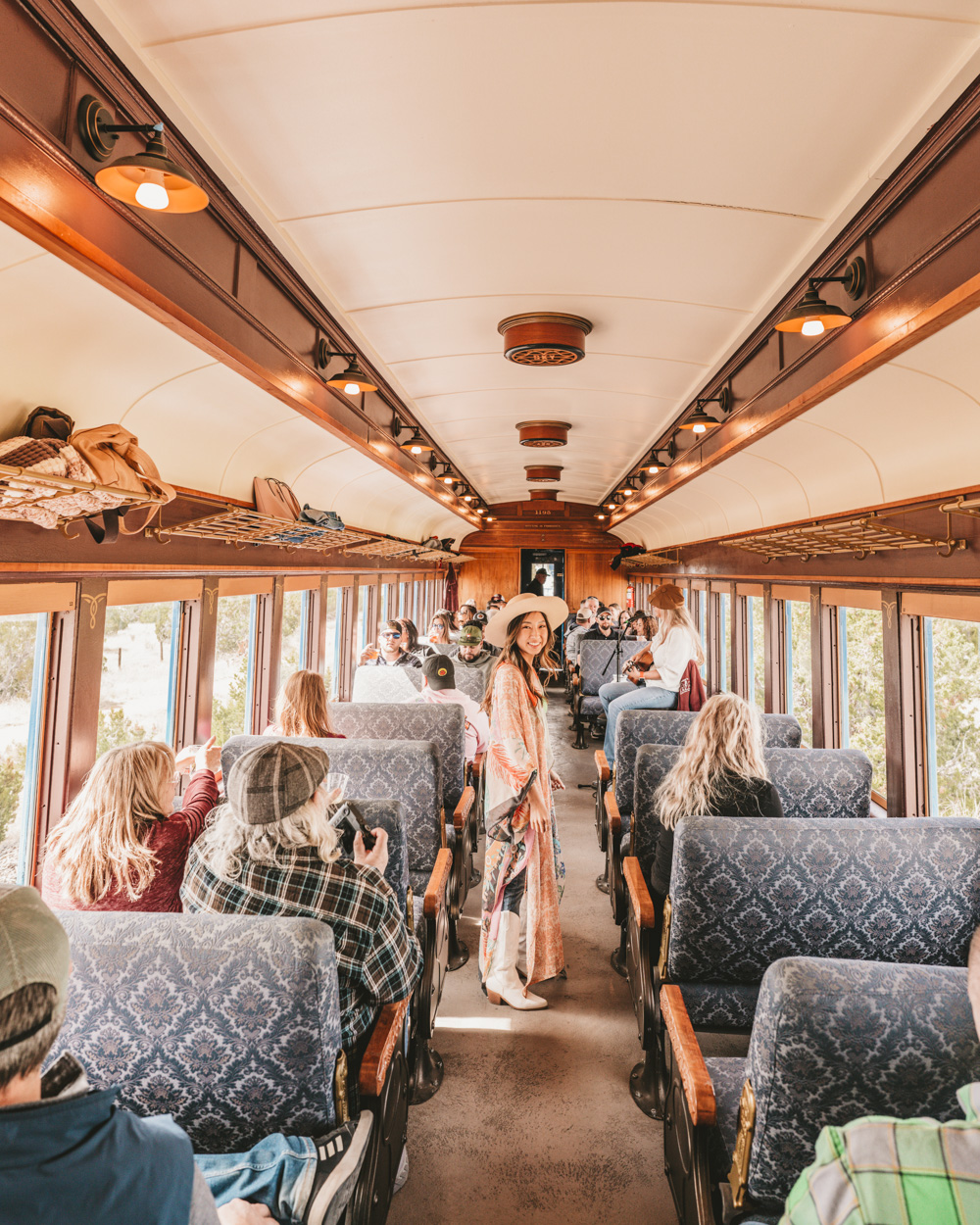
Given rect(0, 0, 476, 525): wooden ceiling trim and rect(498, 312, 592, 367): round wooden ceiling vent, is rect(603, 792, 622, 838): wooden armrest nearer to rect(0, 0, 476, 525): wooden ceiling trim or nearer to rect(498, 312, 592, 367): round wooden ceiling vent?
rect(498, 312, 592, 367): round wooden ceiling vent

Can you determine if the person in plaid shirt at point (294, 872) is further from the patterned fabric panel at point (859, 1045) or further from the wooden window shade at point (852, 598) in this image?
the wooden window shade at point (852, 598)

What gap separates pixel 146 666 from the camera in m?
3.70

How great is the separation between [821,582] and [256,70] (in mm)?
4449

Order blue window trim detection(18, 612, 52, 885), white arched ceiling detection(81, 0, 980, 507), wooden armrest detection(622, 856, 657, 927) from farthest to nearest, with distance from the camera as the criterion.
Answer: blue window trim detection(18, 612, 52, 885) → wooden armrest detection(622, 856, 657, 927) → white arched ceiling detection(81, 0, 980, 507)

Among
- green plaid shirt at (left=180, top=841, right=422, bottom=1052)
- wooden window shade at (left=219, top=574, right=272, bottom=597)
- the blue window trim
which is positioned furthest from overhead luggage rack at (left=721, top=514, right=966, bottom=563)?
the blue window trim

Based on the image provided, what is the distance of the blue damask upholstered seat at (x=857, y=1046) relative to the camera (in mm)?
1329

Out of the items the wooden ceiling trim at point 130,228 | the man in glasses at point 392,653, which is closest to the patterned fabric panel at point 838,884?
the wooden ceiling trim at point 130,228

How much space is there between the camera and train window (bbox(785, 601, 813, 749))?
5348 millimetres

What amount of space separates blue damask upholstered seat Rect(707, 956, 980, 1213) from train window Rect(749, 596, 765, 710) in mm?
5329

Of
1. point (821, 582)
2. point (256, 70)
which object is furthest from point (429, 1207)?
point (821, 582)

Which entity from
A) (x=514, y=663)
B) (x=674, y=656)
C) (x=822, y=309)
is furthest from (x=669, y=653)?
(x=822, y=309)

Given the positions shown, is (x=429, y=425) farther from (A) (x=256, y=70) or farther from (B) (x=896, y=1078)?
(B) (x=896, y=1078)

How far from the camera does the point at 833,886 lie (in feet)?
6.88

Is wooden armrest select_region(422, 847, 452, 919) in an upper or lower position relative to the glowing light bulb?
lower
